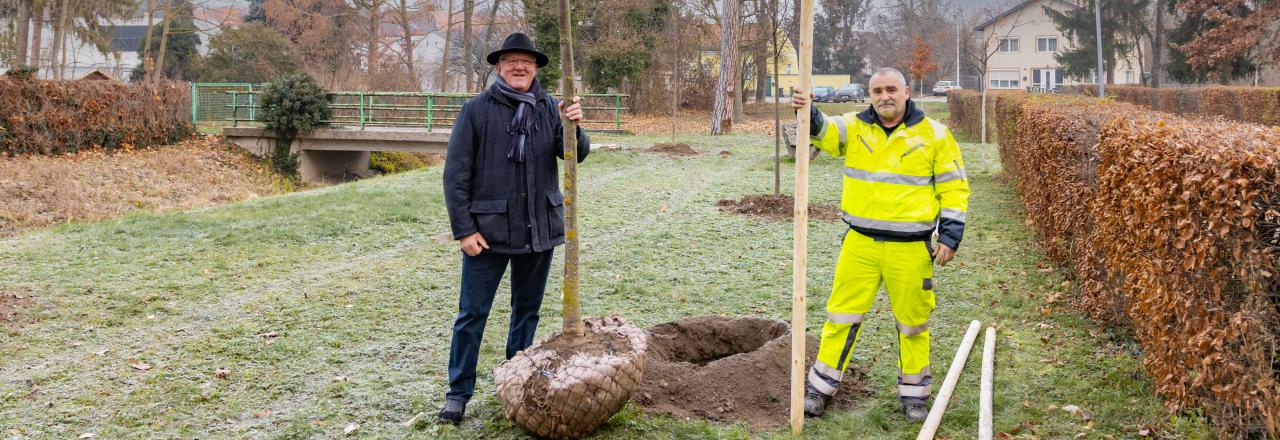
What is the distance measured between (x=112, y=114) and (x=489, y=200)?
20.4 m

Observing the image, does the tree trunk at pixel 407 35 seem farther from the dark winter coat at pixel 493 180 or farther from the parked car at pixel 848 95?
the dark winter coat at pixel 493 180

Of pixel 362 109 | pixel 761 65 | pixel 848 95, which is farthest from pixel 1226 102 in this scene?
pixel 848 95

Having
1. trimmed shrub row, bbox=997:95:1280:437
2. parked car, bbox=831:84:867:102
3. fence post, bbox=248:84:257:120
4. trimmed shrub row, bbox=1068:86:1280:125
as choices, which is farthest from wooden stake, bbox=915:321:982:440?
parked car, bbox=831:84:867:102

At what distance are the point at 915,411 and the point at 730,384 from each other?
93 centimetres

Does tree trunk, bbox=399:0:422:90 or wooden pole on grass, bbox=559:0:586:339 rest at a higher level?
tree trunk, bbox=399:0:422:90

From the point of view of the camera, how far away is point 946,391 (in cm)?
476

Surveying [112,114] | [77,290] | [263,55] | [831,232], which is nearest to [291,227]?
[77,290]

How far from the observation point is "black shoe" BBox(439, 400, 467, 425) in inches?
184

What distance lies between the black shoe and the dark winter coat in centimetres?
78

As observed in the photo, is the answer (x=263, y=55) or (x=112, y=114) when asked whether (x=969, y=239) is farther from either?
(x=263, y=55)

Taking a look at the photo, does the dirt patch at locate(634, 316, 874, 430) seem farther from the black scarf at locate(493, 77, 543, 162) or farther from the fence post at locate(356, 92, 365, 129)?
the fence post at locate(356, 92, 365, 129)

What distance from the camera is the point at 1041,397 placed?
4961 millimetres

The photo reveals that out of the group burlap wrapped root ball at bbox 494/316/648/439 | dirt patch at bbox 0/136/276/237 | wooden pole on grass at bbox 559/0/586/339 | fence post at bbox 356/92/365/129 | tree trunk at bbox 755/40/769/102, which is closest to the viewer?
burlap wrapped root ball at bbox 494/316/648/439

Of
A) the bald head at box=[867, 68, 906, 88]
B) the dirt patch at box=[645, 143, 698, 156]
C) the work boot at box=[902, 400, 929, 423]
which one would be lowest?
the work boot at box=[902, 400, 929, 423]
